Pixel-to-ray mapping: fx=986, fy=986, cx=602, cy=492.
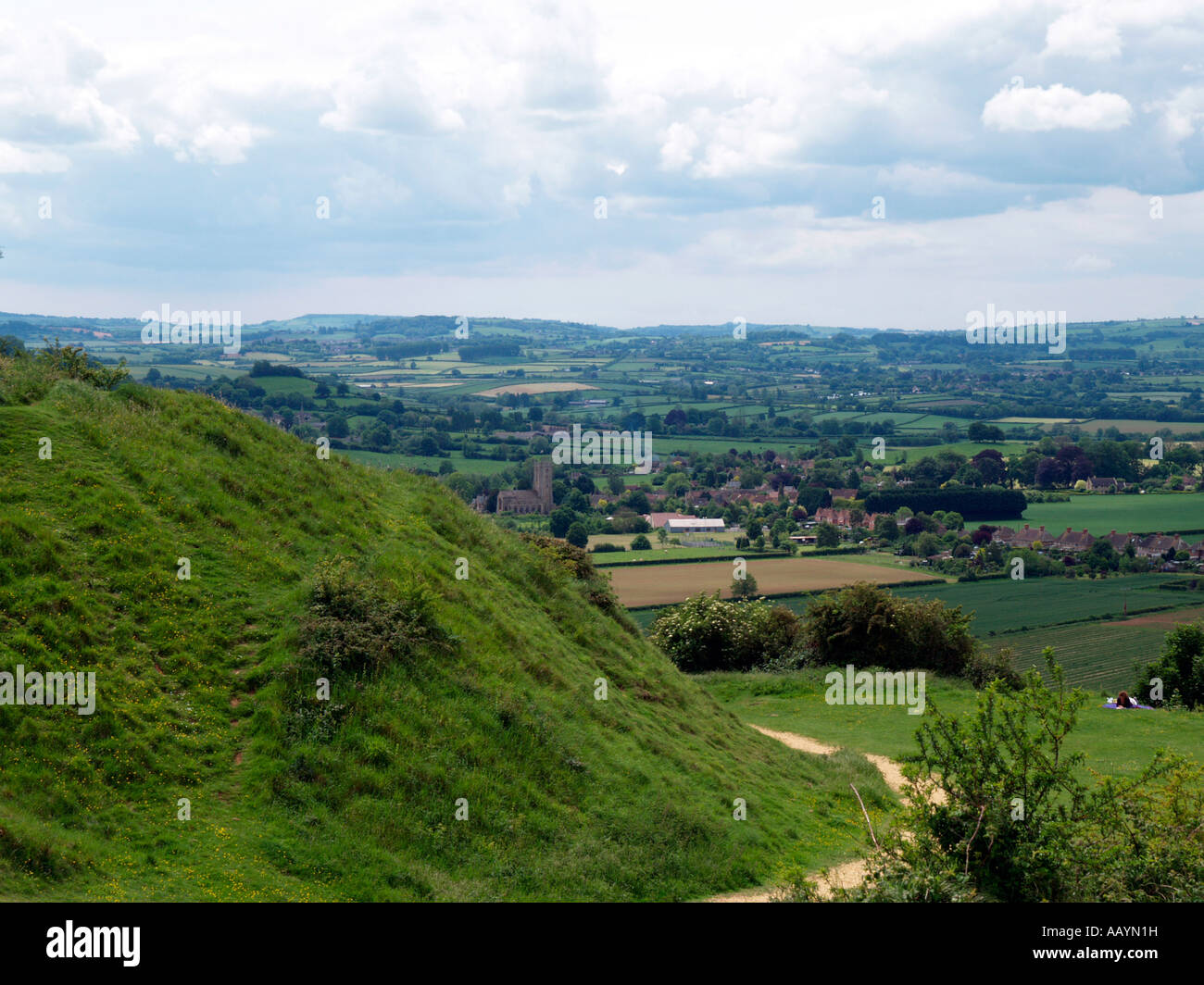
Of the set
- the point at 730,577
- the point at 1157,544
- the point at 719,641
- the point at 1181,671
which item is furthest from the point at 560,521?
the point at 1181,671

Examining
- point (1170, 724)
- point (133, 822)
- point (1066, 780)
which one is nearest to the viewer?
point (133, 822)

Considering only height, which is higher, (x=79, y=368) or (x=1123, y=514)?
(x=79, y=368)

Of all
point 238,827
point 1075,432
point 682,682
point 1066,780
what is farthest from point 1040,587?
point 1075,432

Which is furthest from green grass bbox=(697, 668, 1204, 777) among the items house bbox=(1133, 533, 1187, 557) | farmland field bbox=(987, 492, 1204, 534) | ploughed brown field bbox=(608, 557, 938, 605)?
farmland field bbox=(987, 492, 1204, 534)

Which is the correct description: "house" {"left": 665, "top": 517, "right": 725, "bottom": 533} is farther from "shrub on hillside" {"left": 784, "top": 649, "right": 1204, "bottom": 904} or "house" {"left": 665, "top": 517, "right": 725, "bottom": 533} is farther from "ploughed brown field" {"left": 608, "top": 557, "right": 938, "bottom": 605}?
"shrub on hillside" {"left": 784, "top": 649, "right": 1204, "bottom": 904}

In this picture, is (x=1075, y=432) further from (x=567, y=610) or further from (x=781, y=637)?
(x=567, y=610)

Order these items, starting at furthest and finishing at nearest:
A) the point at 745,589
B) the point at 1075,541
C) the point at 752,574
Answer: the point at 1075,541 → the point at 752,574 → the point at 745,589

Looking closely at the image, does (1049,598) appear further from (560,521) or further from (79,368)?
(79,368)
